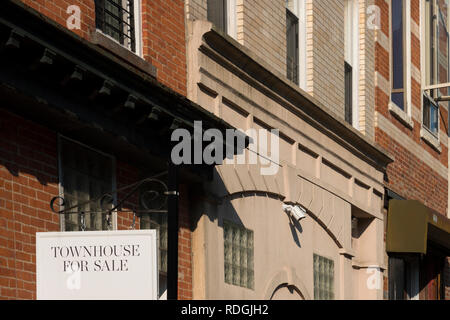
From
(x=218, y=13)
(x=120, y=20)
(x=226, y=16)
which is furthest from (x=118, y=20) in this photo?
(x=226, y=16)

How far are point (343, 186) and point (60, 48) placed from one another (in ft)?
32.7

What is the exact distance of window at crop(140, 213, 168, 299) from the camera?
1248cm

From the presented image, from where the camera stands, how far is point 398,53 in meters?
23.2

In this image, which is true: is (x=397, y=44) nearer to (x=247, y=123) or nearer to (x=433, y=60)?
(x=433, y=60)

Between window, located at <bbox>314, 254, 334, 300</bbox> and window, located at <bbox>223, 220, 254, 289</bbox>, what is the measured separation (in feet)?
9.43

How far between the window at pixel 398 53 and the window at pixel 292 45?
17.3 ft

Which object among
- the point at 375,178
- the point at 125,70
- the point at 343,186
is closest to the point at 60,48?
the point at 125,70

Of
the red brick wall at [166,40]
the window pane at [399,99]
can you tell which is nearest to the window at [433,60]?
the window pane at [399,99]

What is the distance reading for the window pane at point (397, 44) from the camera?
23.0 meters

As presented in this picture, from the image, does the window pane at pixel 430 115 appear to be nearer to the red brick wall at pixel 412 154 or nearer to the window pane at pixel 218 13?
the red brick wall at pixel 412 154

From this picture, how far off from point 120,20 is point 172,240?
3686 millimetres

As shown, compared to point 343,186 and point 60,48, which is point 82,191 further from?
point 343,186

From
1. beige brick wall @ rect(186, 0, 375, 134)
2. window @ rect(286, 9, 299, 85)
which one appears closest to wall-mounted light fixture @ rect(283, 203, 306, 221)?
beige brick wall @ rect(186, 0, 375, 134)

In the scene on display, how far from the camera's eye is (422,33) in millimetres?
24562
